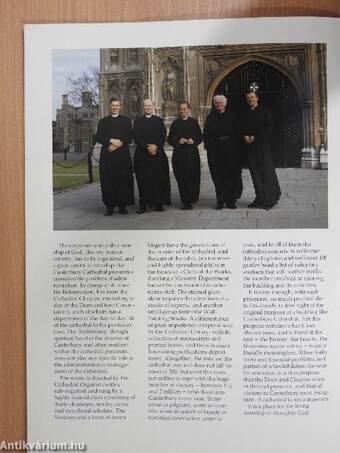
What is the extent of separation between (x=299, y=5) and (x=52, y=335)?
0.62 metres

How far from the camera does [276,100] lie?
0.80 meters

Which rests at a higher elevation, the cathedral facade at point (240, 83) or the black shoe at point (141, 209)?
the cathedral facade at point (240, 83)

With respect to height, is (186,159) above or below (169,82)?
below

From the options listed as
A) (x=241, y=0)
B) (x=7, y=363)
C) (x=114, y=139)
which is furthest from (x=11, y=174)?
(x=241, y=0)

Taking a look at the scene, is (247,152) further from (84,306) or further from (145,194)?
(84,306)

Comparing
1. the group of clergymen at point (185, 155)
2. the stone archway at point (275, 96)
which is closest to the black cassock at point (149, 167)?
the group of clergymen at point (185, 155)

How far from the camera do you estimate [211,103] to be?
0.80m

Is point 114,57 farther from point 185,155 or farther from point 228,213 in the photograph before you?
point 228,213

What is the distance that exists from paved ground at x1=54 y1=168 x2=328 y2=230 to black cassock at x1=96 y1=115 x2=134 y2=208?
0.06 feet

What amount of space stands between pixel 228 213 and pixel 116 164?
0.61ft

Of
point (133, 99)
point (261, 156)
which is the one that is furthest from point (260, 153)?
point (133, 99)

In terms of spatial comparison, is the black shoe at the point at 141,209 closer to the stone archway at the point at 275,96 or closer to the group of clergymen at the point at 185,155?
→ the group of clergymen at the point at 185,155

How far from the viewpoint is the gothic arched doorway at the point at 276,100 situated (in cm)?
79

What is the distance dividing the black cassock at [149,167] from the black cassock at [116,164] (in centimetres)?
1
